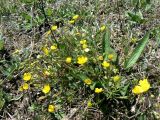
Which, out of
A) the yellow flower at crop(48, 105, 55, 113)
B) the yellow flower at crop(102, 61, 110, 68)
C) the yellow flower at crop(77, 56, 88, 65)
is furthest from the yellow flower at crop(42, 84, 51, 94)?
the yellow flower at crop(102, 61, 110, 68)

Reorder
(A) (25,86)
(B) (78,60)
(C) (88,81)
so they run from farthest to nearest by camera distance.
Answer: (A) (25,86) < (B) (78,60) < (C) (88,81)

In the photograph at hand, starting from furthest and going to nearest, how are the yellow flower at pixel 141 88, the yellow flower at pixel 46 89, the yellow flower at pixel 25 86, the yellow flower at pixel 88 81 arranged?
the yellow flower at pixel 25 86 < the yellow flower at pixel 46 89 < the yellow flower at pixel 88 81 < the yellow flower at pixel 141 88

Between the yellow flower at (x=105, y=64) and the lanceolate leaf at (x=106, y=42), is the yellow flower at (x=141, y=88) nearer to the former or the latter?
the yellow flower at (x=105, y=64)

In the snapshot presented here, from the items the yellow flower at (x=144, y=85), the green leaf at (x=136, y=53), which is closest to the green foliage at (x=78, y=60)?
the green leaf at (x=136, y=53)

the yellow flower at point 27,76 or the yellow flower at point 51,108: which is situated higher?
the yellow flower at point 27,76

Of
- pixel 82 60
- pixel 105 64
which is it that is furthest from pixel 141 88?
pixel 82 60

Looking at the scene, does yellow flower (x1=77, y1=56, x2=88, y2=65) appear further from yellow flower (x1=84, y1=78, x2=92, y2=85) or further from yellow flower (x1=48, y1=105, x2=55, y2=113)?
yellow flower (x1=48, y1=105, x2=55, y2=113)

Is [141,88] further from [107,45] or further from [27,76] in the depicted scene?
[27,76]

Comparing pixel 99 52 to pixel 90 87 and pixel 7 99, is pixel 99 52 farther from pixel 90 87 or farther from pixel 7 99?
pixel 7 99

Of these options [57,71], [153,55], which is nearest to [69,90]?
[57,71]
